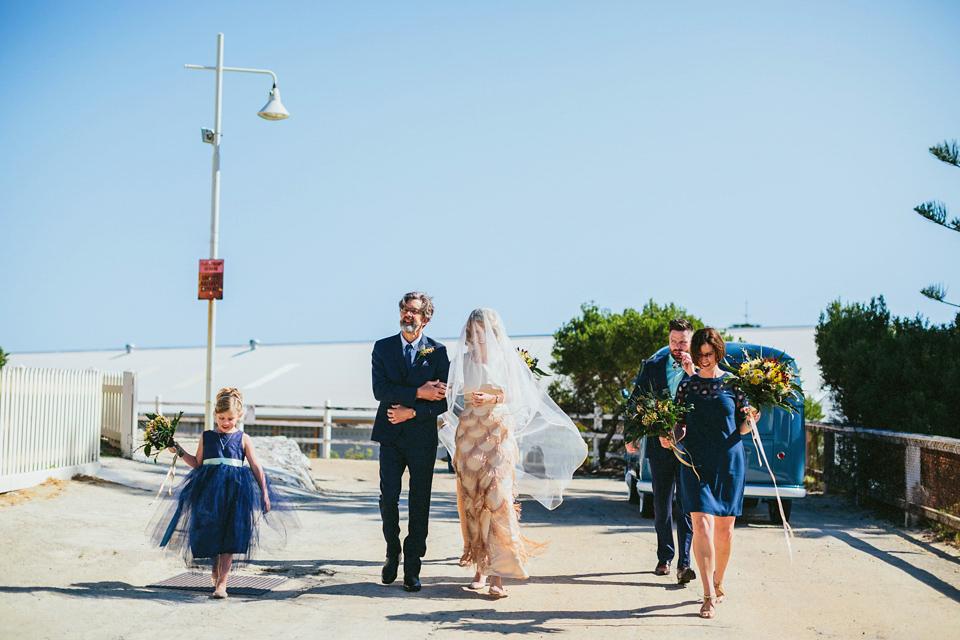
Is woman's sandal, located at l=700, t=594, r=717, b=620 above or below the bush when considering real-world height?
below

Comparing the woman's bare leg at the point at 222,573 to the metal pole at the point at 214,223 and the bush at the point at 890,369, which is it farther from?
the bush at the point at 890,369

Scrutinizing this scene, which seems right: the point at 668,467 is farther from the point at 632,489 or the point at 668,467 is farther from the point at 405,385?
the point at 632,489

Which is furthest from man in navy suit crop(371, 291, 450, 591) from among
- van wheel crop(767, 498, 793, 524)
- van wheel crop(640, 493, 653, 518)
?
van wheel crop(767, 498, 793, 524)

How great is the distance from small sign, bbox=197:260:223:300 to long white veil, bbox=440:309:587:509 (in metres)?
6.84

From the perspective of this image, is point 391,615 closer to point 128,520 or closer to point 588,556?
point 588,556

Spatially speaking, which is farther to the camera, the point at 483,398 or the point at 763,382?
the point at 483,398

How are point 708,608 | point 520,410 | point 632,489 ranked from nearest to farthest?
1. point 708,608
2. point 520,410
3. point 632,489

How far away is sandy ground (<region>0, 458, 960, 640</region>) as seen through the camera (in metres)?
5.85

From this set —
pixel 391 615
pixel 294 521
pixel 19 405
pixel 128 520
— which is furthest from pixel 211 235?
pixel 391 615

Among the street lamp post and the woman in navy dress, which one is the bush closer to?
the woman in navy dress

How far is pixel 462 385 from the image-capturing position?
284 inches

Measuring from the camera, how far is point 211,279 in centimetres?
1366

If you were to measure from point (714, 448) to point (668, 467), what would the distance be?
3.98 ft

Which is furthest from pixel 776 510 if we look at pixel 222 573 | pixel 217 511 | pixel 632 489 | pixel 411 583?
pixel 217 511
